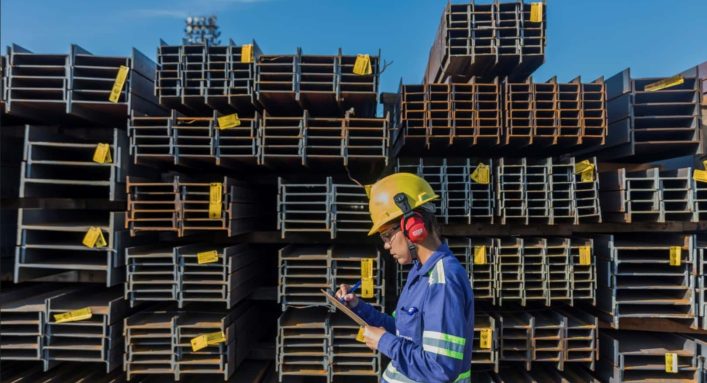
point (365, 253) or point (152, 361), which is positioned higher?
point (365, 253)

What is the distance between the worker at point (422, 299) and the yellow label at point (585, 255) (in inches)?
66.0

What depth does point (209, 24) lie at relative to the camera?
20406 mm

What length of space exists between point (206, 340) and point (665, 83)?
4.61 meters

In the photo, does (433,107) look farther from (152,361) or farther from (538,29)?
(152,361)

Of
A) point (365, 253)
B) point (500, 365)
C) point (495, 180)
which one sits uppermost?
point (495, 180)

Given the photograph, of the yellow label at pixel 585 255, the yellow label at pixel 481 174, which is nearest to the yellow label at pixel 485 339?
the yellow label at pixel 585 255

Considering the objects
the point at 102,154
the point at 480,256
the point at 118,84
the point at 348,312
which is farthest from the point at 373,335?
the point at 118,84

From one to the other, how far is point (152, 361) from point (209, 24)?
2264 centimetres

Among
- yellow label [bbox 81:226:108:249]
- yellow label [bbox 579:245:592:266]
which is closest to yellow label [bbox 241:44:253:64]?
yellow label [bbox 81:226:108:249]

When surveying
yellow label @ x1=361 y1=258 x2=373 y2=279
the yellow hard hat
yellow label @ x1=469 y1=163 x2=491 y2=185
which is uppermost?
yellow label @ x1=469 y1=163 x2=491 y2=185

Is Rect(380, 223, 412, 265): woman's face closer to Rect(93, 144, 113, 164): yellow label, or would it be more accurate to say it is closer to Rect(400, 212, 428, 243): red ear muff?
Rect(400, 212, 428, 243): red ear muff

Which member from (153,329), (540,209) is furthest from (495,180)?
(153,329)

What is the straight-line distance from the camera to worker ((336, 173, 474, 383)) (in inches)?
62.6

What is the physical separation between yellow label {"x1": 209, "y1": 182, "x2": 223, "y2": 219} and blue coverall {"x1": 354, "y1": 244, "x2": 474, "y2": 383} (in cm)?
167
